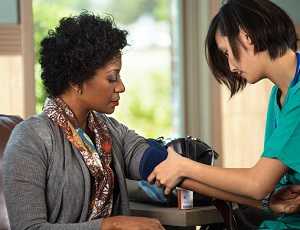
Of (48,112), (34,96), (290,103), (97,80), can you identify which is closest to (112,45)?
(97,80)

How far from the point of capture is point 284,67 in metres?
1.99

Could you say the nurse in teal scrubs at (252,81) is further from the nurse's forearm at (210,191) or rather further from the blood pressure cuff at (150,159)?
the blood pressure cuff at (150,159)

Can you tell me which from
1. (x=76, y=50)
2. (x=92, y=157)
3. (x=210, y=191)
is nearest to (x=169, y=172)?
(x=210, y=191)

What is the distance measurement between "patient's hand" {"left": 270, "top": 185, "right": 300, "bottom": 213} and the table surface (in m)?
0.26

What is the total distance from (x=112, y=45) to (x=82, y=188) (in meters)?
0.47

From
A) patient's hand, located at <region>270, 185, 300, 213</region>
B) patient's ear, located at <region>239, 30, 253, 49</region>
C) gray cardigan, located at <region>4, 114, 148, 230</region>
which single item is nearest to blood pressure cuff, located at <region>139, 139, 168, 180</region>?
gray cardigan, located at <region>4, 114, 148, 230</region>

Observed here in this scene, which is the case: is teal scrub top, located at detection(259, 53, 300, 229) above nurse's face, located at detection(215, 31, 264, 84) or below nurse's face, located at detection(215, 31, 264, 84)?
below

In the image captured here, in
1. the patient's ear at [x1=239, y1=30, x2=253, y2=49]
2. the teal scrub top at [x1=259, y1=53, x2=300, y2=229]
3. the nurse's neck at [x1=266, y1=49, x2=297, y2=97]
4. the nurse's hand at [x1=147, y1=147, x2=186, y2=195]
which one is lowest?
the nurse's hand at [x1=147, y1=147, x2=186, y2=195]

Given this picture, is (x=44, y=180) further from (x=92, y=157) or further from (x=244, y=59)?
(x=244, y=59)

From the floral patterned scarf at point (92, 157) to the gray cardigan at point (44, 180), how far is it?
2 cm

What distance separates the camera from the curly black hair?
2.14m

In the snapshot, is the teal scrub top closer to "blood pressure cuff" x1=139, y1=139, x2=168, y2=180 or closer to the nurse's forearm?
the nurse's forearm

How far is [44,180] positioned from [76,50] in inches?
16.7

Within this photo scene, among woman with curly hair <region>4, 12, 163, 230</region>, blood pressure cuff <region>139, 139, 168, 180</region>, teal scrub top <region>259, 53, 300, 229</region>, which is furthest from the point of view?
blood pressure cuff <region>139, 139, 168, 180</region>
